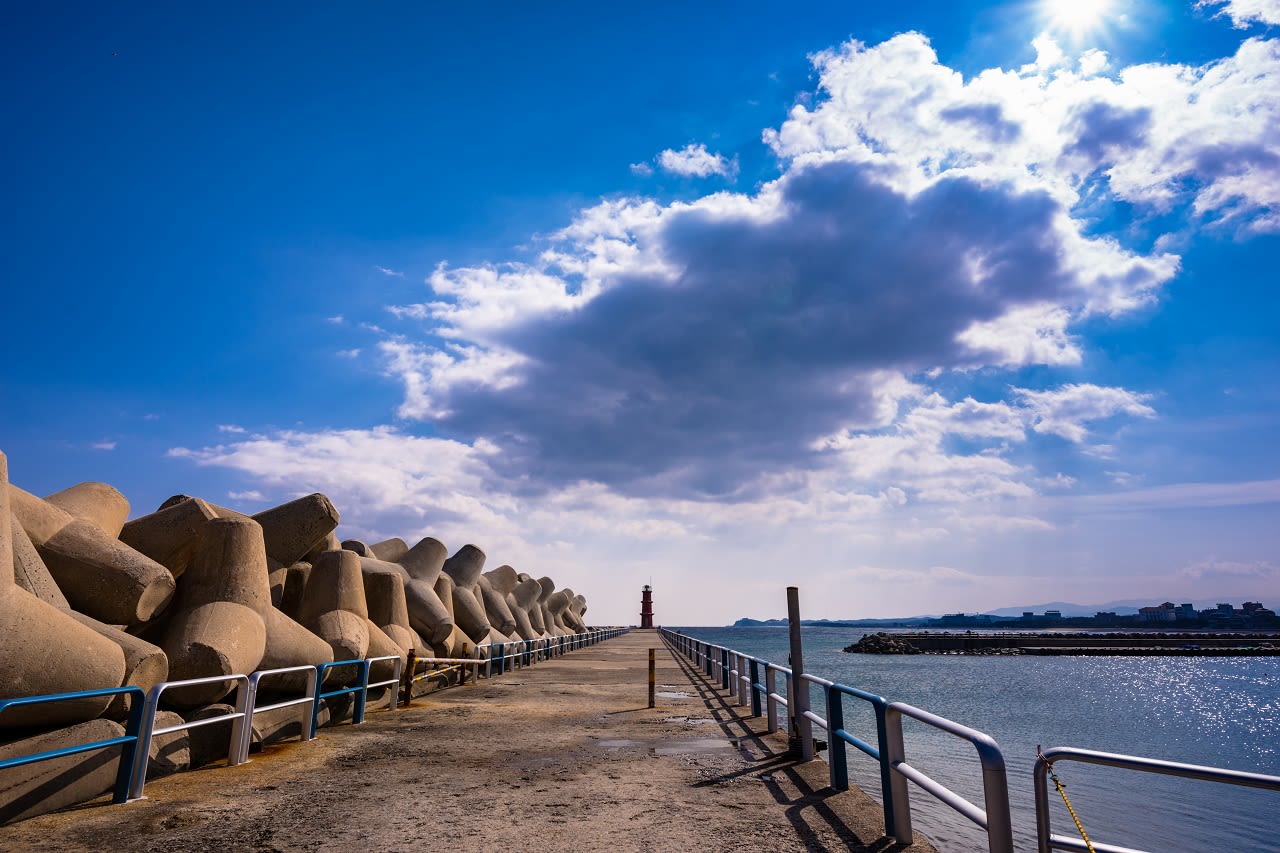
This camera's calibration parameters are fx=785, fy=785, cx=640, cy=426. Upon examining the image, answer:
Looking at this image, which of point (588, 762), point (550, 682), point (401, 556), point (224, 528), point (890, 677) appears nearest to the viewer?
point (588, 762)

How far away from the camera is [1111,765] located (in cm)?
332

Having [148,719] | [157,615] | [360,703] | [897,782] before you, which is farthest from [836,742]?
[157,615]

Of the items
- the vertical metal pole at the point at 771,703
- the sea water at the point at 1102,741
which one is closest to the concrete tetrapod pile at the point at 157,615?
the vertical metal pole at the point at 771,703

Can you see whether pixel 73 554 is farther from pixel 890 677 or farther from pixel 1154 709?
pixel 890 677

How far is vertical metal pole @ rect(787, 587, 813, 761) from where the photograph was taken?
8102mm

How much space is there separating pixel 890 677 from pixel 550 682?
3625 centimetres

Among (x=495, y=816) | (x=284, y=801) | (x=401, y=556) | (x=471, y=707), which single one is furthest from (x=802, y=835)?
(x=401, y=556)

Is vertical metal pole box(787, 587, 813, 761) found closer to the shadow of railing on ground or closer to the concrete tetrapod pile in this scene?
the shadow of railing on ground

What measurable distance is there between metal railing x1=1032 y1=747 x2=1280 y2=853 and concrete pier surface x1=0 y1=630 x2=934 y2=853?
70.0 inches

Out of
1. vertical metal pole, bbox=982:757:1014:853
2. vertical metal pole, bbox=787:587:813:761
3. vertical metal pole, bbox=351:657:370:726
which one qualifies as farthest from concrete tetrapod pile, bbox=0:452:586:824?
vertical metal pole, bbox=982:757:1014:853

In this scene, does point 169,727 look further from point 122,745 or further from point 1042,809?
point 1042,809

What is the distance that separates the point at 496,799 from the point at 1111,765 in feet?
16.2

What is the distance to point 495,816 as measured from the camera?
20.0 ft

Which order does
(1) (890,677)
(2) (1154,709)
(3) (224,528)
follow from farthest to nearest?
(1) (890,677) < (2) (1154,709) < (3) (224,528)
